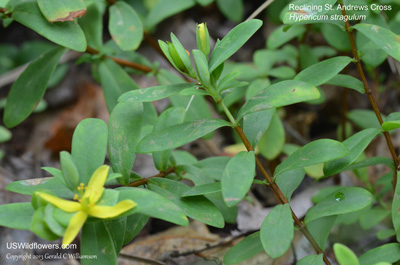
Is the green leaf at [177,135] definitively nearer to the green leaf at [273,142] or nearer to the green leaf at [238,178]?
the green leaf at [238,178]

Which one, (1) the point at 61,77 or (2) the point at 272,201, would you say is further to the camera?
(1) the point at 61,77

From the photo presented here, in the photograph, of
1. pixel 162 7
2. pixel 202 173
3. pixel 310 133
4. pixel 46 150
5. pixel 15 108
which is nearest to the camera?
pixel 202 173

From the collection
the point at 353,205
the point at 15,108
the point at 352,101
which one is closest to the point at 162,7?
the point at 15,108

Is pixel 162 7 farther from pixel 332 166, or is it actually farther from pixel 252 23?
pixel 332 166

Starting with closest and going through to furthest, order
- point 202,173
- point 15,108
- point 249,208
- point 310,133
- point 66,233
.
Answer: point 66,233 → point 202,173 → point 15,108 → point 249,208 → point 310,133

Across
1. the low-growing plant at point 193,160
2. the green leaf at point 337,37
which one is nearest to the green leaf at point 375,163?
the low-growing plant at point 193,160

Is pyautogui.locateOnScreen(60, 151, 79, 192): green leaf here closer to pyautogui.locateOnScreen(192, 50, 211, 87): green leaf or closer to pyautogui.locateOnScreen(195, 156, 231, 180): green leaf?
pyautogui.locateOnScreen(192, 50, 211, 87): green leaf

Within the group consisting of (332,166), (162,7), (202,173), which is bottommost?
(202,173)

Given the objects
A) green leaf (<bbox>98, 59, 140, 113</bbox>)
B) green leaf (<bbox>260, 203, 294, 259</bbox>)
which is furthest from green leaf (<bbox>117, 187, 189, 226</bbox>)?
green leaf (<bbox>98, 59, 140, 113</bbox>)
